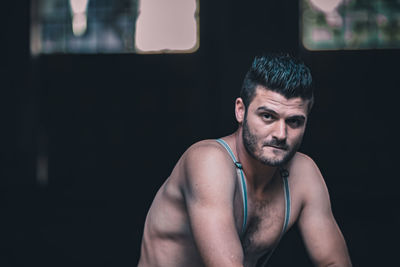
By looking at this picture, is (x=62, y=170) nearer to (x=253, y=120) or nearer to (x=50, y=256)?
(x=50, y=256)

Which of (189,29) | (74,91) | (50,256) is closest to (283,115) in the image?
(50,256)

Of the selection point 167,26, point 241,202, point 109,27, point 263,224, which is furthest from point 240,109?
point 109,27

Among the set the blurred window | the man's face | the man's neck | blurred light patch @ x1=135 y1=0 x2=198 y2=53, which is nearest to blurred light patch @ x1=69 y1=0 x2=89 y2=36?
the blurred window

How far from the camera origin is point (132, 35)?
5.85 m

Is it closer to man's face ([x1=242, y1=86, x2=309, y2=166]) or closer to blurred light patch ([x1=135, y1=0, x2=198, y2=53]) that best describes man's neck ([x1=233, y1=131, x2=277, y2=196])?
man's face ([x1=242, y1=86, x2=309, y2=166])

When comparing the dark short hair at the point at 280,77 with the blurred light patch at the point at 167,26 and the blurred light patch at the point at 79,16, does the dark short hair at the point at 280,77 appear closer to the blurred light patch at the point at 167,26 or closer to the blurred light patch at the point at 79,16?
the blurred light patch at the point at 167,26

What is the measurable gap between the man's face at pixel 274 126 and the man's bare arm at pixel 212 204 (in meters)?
0.13

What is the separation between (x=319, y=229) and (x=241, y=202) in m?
0.33

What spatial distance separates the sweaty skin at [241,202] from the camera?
158 centimetres

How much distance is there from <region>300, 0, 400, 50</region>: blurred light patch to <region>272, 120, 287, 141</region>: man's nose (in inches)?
149

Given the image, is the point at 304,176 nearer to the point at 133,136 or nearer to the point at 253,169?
the point at 253,169

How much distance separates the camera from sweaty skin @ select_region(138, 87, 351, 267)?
62.4 inches

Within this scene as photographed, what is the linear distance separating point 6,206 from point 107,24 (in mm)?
2512

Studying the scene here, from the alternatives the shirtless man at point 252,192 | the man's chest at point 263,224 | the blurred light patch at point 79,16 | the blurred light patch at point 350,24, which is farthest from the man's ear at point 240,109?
the blurred light patch at point 79,16
